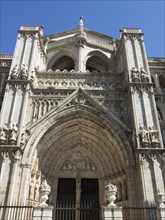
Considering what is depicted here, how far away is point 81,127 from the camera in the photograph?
15.2 meters

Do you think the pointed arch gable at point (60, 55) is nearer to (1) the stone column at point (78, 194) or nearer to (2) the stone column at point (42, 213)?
(1) the stone column at point (78, 194)

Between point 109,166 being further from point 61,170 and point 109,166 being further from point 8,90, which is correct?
point 8,90

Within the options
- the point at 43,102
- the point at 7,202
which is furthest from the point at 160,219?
the point at 43,102

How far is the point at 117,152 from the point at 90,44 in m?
11.9

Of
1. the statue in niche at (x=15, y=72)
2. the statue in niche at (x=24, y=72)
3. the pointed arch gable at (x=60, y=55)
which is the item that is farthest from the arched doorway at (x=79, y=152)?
the pointed arch gable at (x=60, y=55)

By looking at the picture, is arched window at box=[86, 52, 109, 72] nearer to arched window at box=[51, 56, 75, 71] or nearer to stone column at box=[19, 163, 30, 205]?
arched window at box=[51, 56, 75, 71]

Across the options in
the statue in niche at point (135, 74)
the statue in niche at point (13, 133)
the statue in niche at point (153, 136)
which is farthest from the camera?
the statue in niche at point (135, 74)

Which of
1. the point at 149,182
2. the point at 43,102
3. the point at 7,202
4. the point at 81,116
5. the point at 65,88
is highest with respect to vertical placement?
the point at 65,88

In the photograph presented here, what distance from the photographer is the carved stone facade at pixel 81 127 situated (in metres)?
12.3

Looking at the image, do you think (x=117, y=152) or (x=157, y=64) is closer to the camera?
(x=117, y=152)

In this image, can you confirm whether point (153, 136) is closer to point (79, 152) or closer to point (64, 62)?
point (79, 152)

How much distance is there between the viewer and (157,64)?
20.1 meters

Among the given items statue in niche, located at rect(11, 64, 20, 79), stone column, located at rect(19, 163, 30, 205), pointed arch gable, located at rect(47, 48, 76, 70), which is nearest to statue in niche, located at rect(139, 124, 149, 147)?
stone column, located at rect(19, 163, 30, 205)

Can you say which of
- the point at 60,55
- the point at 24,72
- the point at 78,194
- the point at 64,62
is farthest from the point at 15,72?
the point at 78,194
